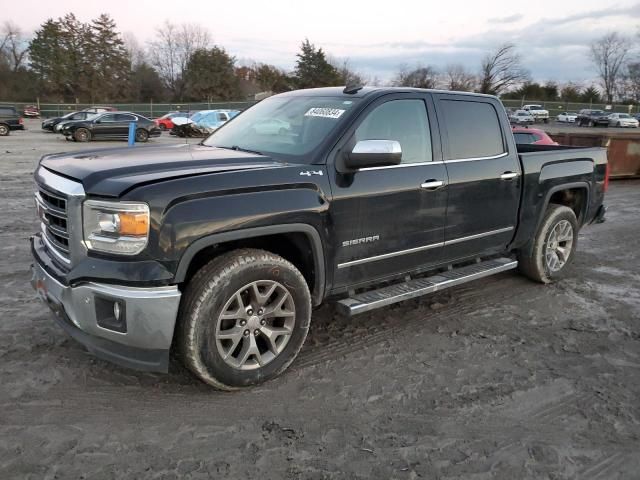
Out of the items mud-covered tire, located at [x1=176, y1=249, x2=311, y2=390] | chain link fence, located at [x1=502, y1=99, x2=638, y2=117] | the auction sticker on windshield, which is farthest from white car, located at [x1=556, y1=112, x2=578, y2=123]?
mud-covered tire, located at [x1=176, y1=249, x2=311, y2=390]

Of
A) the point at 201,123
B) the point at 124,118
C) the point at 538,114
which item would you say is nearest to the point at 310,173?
the point at 124,118

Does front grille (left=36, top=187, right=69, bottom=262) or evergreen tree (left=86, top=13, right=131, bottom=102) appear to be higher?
evergreen tree (left=86, top=13, right=131, bottom=102)

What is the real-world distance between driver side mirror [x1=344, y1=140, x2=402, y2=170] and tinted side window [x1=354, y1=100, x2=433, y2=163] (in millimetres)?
330

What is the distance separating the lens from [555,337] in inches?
167

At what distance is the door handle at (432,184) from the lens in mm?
3971

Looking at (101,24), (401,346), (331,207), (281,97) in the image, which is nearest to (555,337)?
(401,346)

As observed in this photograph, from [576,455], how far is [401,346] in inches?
57.6

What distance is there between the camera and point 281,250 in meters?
3.59

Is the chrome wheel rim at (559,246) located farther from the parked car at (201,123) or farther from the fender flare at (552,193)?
the parked car at (201,123)

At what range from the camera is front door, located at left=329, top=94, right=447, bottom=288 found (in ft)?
11.7

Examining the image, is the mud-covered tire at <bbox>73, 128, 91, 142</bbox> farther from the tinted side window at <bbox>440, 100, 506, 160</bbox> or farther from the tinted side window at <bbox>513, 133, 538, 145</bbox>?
the tinted side window at <bbox>440, 100, 506, 160</bbox>

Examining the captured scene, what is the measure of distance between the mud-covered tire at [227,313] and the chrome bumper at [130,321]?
0.13 m

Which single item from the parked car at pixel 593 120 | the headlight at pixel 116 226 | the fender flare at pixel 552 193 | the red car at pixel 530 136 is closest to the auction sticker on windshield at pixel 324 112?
the headlight at pixel 116 226

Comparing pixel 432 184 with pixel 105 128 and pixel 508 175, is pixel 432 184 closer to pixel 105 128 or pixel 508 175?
pixel 508 175
